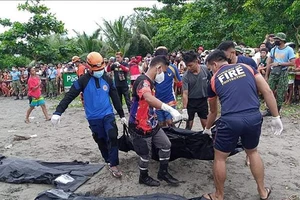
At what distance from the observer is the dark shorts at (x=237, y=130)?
3.93m

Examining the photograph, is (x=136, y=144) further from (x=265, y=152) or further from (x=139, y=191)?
(x=265, y=152)

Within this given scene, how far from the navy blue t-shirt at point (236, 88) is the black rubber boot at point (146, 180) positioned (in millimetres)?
1385

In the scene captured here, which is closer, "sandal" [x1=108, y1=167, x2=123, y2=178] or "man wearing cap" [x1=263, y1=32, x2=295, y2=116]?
"sandal" [x1=108, y1=167, x2=123, y2=178]

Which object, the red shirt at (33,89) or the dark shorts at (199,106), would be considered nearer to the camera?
the dark shorts at (199,106)

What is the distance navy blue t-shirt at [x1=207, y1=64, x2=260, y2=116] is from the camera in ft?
13.0

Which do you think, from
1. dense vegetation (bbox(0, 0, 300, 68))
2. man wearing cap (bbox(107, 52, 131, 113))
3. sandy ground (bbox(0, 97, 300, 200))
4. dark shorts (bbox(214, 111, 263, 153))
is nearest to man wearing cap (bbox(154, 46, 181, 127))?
sandy ground (bbox(0, 97, 300, 200))

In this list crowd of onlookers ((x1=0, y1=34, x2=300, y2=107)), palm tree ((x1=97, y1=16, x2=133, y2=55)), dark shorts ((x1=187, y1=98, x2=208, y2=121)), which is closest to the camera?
dark shorts ((x1=187, y1=98, x2=208, y2=121))

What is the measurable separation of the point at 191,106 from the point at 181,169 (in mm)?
1359

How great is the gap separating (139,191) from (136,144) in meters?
0.60

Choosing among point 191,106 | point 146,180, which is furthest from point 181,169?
point 191,106

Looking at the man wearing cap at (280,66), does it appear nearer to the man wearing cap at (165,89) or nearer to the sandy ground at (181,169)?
the sandy ground at (181,169)

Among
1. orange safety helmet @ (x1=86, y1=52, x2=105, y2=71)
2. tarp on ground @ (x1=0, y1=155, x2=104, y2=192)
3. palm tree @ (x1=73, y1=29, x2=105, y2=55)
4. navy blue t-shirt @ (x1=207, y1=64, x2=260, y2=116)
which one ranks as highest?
palm tree @ (x1=73, y1=29, x2=105, y2=55)

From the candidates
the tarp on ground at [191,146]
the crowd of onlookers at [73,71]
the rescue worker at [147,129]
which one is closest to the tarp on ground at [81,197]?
the rescue worker at [147,129]

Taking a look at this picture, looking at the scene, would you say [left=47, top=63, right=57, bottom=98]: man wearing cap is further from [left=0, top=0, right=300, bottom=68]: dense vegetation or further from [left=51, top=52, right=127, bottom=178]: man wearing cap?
[left=51, top=52, right=127, bottom=178]: man wearing cap
